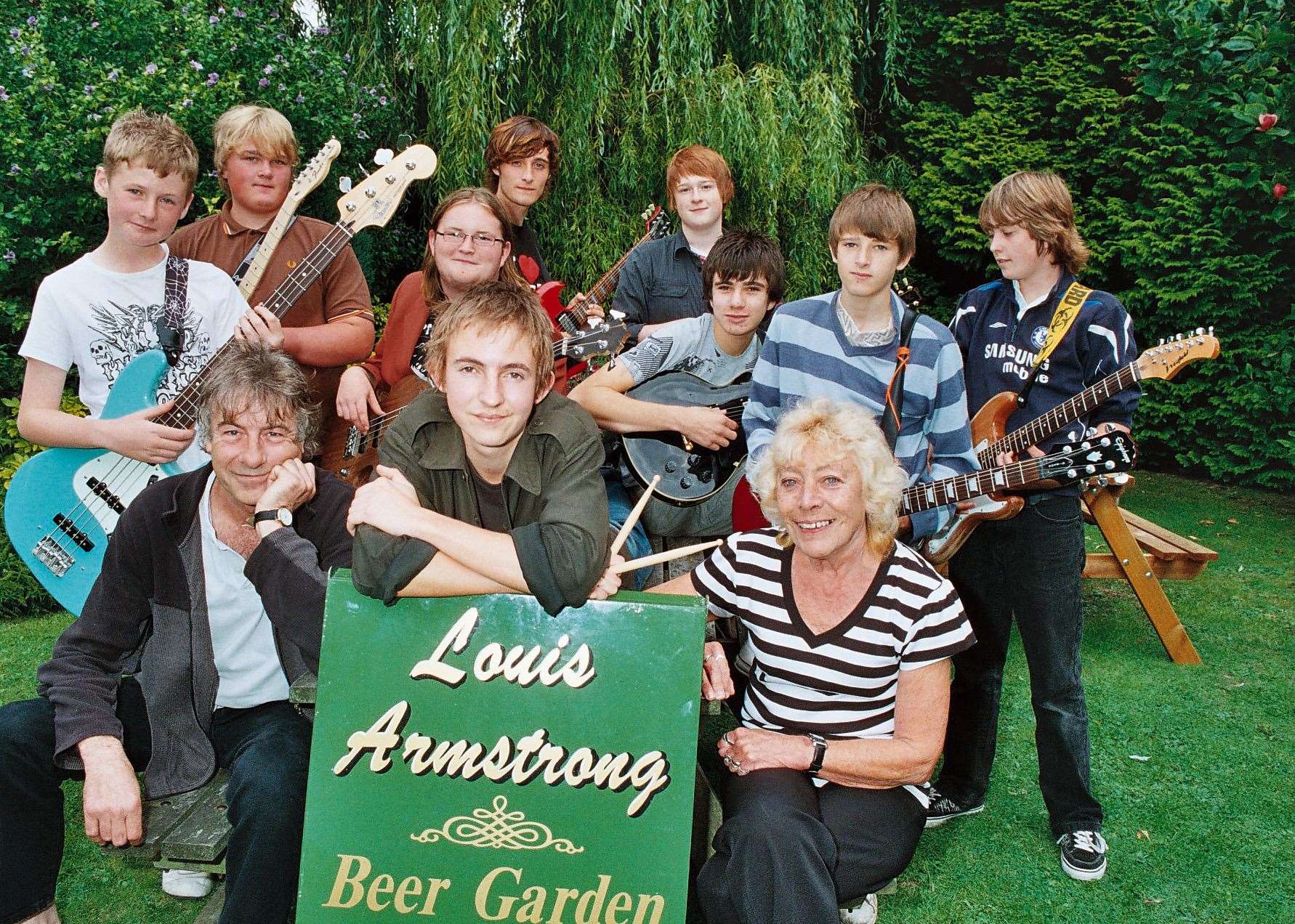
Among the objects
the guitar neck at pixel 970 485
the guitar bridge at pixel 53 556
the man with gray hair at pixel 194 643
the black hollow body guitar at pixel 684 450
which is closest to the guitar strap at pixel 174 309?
the guitar bridge at pixel 53 556

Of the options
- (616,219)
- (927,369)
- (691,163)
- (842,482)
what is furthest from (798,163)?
(842,482)

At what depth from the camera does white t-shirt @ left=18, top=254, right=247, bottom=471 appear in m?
3.46

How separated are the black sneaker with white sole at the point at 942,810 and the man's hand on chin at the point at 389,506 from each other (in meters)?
2.16

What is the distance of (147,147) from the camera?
3.46 meters

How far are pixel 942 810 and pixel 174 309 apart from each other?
315 cm

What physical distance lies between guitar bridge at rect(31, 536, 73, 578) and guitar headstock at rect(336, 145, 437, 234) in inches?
62.1

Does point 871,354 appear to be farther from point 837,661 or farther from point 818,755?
point 818,755

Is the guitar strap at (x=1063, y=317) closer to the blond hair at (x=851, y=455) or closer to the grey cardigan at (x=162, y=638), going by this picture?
the blond hair at (x=851, y=455)

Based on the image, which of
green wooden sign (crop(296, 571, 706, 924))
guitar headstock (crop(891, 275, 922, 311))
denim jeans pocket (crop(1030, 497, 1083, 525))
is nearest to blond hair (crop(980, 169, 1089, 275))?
guitar headstock (crop(891, 275, 922, 311))

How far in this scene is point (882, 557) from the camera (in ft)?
8.34

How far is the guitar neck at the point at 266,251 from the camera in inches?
153

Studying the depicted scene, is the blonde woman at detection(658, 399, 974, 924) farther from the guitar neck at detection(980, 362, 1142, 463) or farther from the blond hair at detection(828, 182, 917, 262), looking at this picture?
the guitar neck at detection(980, 362, 1142, 463)

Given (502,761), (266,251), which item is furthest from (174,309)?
(502,761)

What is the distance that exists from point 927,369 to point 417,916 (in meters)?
2.08
